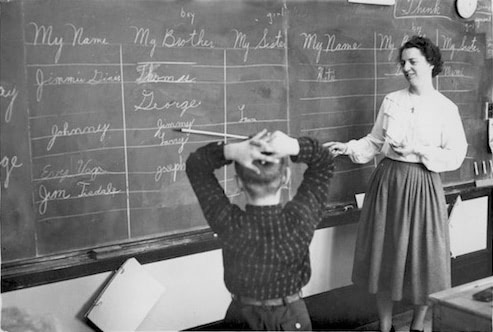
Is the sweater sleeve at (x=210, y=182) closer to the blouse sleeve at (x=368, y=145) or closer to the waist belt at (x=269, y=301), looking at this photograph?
the waist belt at (x=269, y=301)

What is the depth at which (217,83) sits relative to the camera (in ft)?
7.42

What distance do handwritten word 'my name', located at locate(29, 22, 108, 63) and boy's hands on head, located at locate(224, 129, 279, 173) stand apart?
784 mm

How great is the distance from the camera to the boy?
57.5 inches

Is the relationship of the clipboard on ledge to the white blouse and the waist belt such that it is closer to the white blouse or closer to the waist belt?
the waist belt

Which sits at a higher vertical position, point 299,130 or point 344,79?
point 344,79

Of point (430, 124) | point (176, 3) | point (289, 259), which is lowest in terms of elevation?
point (289, 259)

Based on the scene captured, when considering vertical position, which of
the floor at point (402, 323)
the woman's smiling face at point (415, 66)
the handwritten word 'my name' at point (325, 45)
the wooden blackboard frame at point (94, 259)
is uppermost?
the handwritten word 'my name' at point (325, 45)

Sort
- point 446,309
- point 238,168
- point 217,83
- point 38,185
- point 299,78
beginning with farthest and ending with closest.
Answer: point 299,78, point 217,83, point 38,185, point 446,309, point 238,168

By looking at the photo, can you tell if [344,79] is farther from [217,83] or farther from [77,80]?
[77,80]

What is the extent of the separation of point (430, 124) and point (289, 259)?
3.68ft

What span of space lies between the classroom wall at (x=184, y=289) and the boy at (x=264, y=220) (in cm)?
72

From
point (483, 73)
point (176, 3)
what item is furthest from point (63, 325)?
point (483, 73)

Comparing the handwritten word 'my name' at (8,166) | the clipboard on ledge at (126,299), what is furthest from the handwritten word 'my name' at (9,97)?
the clipboard on ledge at (126,299)

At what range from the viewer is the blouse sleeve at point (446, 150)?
92.5 inches
